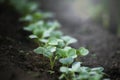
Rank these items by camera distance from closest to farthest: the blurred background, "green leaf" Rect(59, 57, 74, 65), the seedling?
"green leaf" Rect(59, 57, 74, 65)
the seedling
the blurred background

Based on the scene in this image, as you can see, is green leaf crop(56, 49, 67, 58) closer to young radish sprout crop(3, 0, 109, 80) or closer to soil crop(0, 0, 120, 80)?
young radish sprout crop(3, 0, 109, 80)

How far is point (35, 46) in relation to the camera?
3246 millimetres

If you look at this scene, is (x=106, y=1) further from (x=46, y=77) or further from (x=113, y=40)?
(x=46, y=77)

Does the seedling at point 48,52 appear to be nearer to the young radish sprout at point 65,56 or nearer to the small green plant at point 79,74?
the young radish sprout at point 65,56

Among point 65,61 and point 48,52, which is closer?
point 65,61

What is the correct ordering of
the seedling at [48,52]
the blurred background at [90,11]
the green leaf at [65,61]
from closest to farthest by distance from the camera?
the green leaf at [65,61], the seedling at [48,52], the blurred background at [90,11]

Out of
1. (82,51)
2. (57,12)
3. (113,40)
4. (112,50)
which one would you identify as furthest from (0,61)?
(57,12)

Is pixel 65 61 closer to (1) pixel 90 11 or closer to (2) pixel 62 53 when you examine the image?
(2) pixel 62 53

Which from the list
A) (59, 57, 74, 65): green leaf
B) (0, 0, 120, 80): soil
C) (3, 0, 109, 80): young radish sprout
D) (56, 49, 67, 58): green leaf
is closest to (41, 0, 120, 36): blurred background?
(0, 0, 120, 80): soil

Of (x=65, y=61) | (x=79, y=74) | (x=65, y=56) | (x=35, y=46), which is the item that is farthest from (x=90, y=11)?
(x=79, y=74)

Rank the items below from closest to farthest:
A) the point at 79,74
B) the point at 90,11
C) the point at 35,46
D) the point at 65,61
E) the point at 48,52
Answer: the point at 79,74 → the point at 65,61 → the point at 48,52 → the point at 35,46 → the point at 90,11

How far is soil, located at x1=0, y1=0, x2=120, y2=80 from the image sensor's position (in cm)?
245

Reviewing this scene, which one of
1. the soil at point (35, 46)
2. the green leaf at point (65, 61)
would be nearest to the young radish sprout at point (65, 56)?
the green leaf at point (65, 61)

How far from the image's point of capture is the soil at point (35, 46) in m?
2.45
